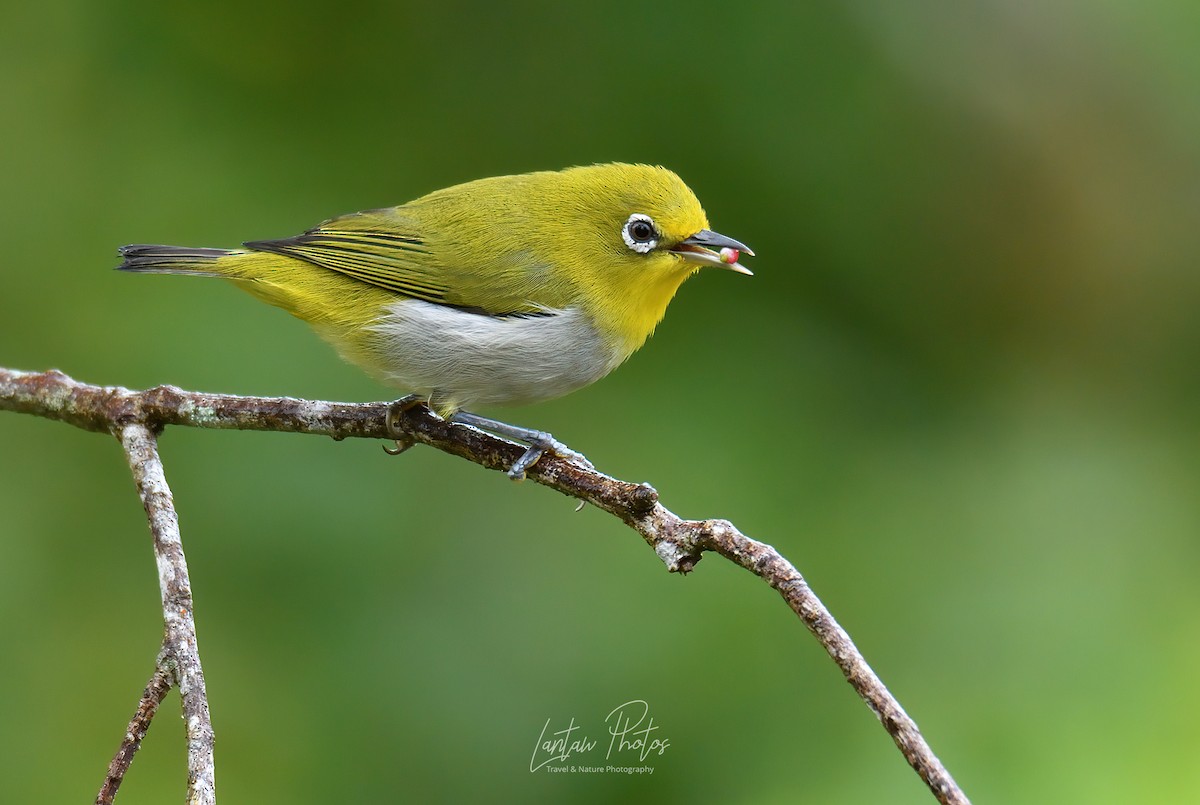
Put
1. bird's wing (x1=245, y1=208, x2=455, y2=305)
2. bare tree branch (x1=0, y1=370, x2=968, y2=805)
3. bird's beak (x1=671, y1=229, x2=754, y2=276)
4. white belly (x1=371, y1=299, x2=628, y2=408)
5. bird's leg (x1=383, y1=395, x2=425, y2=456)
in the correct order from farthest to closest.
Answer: bird's wing (x1=245, y1=208, x2=455, y2=305), bird's beak (x1=671, y1=229, x2=754, y2=276), white belly (x1=371, y1=299, x2=628, y2=408), bird's leg (x1=383, y1=395, x2=425, y2=456), bare tree branch (x1=0, y1=370, x2=968, y2=805)

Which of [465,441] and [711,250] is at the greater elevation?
[711,250]

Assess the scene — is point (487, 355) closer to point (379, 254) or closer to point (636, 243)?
point (379, 254)

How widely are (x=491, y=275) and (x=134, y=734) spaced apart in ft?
8.06

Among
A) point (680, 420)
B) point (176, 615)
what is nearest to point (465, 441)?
point (680, 420)

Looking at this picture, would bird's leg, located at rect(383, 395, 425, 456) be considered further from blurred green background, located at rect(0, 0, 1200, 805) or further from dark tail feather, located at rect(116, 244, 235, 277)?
dark tail feather, located at rect(116, 244, 235, 277)

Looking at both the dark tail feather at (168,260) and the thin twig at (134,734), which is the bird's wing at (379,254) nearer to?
the dark tail feather at (168,260)

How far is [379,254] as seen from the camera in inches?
179

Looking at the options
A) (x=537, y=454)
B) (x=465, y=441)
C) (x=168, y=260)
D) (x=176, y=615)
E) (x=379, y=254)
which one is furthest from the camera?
(x=379, y=254)

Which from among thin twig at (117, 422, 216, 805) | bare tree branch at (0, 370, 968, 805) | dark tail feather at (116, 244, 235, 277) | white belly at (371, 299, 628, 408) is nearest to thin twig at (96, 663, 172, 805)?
thin twig at (117, 422, 216, 805)

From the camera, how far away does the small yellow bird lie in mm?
4207

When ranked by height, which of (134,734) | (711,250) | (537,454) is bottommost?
(134,734)
